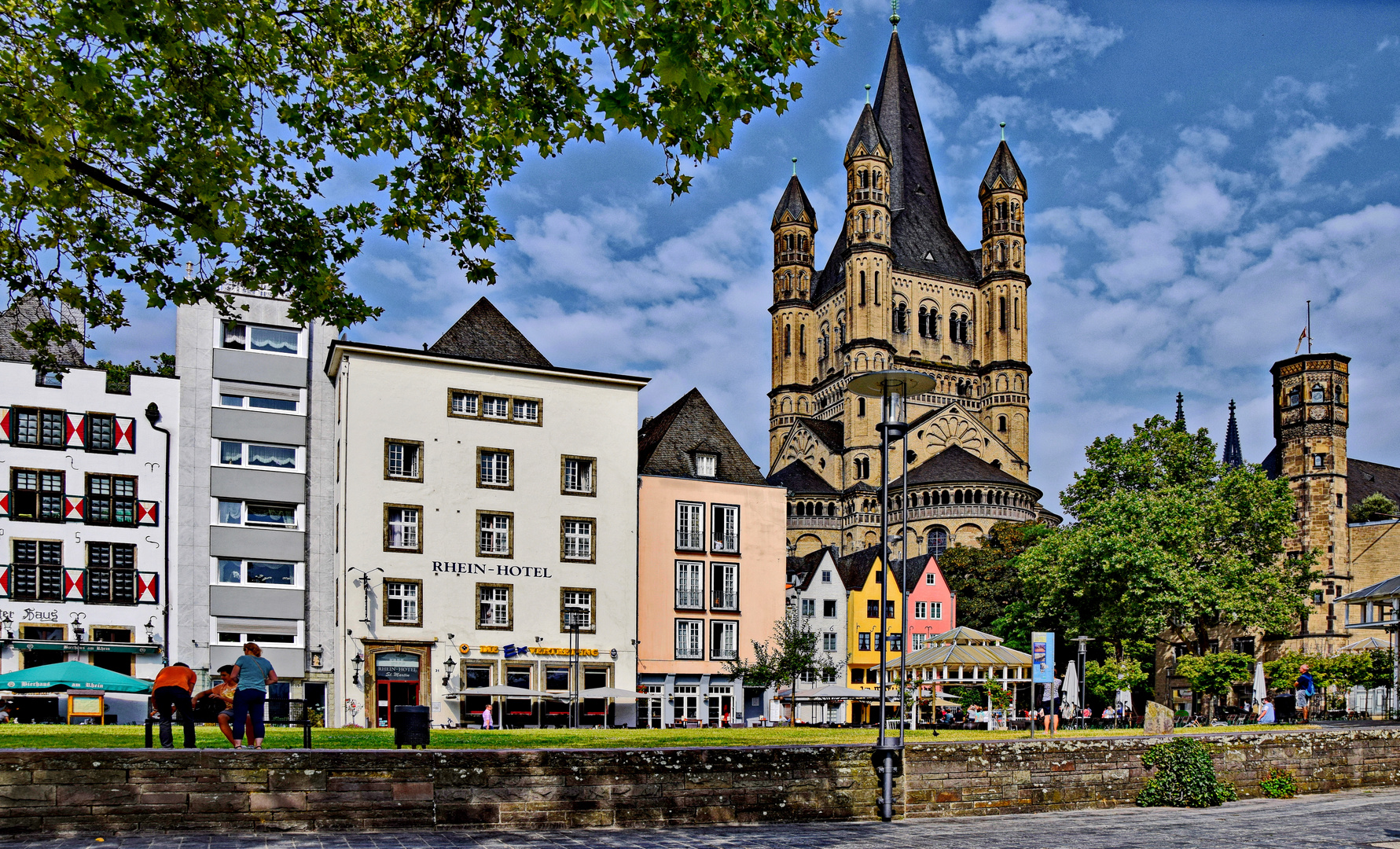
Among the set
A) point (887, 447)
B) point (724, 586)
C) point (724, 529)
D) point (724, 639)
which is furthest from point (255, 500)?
point (887, 447)

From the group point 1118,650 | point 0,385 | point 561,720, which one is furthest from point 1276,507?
point 0,385

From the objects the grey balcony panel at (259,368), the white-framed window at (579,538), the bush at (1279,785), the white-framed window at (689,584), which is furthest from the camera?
the white-framed window at (689,584)

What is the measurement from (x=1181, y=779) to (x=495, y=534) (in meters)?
30.3

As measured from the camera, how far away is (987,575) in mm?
90125

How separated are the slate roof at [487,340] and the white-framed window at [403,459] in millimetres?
4367

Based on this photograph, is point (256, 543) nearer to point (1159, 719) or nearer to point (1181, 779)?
point (1159, 719)

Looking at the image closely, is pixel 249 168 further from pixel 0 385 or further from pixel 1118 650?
pixel 1118 650

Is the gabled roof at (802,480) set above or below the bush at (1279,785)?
above

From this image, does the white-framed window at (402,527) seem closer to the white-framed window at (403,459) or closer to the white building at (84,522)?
the white-framed window at (403,459)

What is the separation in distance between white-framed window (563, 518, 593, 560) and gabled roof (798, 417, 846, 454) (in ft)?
243

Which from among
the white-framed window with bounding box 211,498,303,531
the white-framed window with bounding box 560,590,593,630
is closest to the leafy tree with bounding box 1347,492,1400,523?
the white-framed window with bounding box 560,590,593,630

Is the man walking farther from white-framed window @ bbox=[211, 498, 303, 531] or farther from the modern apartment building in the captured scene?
white-framed window @ bbox=[211, 498, 303, 531]

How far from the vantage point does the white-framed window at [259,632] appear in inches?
1681

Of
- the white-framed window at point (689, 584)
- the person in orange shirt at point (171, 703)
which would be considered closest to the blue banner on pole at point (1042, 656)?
the person in orange shirt at point (171, 703)
